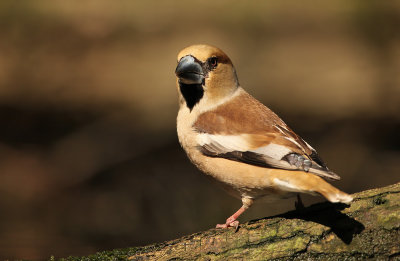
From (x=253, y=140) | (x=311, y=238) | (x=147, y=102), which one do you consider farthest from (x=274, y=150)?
(x=147, y=102)

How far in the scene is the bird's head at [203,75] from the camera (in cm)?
416

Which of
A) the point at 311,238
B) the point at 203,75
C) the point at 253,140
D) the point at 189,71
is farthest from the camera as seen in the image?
the point at 203,75

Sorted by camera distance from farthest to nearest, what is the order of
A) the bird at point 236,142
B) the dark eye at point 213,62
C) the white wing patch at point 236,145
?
the dark eye at point 213,62 < the white wing patch at point 236,145 < the bird at point 236,142

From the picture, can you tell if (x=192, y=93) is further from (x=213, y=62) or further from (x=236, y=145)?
(x=236, y=145)

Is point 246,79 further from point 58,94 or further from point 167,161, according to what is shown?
point 58,94

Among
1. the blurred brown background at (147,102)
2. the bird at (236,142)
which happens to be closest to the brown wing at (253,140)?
the bird at (236,142)

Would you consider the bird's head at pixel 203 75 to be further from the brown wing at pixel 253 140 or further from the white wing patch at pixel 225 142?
the white wing patch at pixel 225 142

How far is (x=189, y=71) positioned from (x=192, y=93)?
24 cm

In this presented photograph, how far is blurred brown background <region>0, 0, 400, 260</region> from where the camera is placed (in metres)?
Result: 7.07

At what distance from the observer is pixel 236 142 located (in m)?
3.76

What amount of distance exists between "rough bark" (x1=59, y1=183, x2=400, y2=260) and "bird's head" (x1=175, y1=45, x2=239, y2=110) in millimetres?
1173

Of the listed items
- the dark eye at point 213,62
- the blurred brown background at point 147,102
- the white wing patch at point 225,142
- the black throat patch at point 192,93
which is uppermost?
the blurred brown background at point 147,102

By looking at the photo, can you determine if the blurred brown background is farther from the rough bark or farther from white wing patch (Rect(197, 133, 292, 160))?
the rough bark

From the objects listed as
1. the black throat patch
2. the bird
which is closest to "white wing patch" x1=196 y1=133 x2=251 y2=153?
the bird
